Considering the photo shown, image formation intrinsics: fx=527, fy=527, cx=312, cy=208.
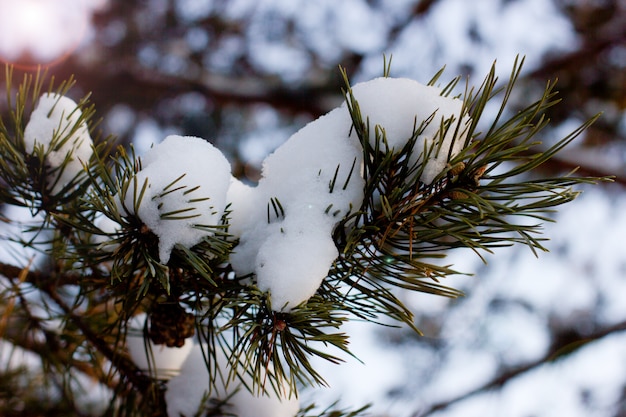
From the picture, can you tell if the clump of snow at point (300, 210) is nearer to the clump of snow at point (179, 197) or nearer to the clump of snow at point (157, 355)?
the clump of snow at point (179, 197)

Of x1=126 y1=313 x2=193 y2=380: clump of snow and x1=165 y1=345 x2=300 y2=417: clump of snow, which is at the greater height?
x1=126 y1=313 x2=193 y2=380: clump of snow

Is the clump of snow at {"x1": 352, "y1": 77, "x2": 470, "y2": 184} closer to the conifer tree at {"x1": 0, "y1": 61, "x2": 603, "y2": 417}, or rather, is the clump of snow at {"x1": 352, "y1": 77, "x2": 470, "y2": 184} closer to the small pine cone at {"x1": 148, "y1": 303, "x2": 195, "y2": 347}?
the conifer tree at {"x1": 0, "y1": 61, "x2": 603, "y2": 417}

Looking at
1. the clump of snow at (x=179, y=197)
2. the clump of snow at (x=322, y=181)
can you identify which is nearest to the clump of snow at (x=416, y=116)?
the clump of snow at (x=322, y=181)

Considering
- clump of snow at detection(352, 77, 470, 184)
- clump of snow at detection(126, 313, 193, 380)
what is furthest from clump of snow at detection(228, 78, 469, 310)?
clump of snow at detection(126, 313, 193, 380)

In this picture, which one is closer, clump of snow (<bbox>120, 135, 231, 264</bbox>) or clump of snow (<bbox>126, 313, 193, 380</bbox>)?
clump of snow (<bbox>120, 135, 231, 264</bbox>)

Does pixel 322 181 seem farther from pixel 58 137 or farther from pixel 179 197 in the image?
pixel 58 137
